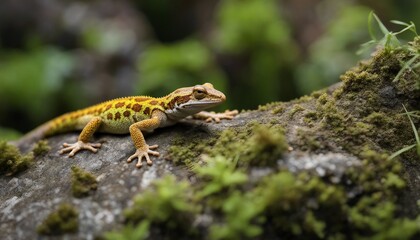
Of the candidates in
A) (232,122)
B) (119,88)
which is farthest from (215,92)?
(119,88)

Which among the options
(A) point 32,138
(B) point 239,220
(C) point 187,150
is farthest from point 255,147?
(A) point 32,138

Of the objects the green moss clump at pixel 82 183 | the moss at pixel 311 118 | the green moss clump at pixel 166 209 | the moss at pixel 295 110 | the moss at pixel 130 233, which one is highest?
the moss at pixel 295 110

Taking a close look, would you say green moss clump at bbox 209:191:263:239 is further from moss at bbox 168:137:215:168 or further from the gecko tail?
the gecko tail

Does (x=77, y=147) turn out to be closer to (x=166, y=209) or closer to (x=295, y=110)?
(x=166, y=209)

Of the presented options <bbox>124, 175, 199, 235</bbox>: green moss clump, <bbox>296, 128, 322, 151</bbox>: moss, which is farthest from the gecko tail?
<bbox>296, 128, 322, 151</bbox>: moss

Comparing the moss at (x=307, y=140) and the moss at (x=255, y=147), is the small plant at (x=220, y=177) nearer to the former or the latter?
the moss at (x=255, y=147)

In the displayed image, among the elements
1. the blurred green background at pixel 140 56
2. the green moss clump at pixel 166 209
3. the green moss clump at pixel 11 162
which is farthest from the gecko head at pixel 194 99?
the blurred green background at pixel 140 56
